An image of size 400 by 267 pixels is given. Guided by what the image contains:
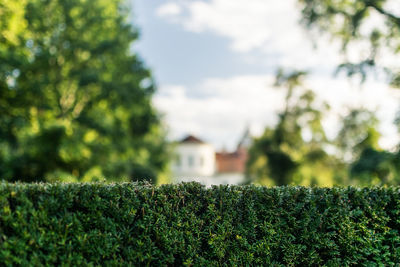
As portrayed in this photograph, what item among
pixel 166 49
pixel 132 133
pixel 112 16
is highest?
pixel 112 16

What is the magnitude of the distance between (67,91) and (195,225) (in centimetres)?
2553

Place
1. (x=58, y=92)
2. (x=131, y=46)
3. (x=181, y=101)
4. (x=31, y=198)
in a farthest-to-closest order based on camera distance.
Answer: (x=181, y=101) → (x=131, y=46) → (x=58, y=92) → (x=31, y=198)

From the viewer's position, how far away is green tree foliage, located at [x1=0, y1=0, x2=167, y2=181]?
24.5 meters

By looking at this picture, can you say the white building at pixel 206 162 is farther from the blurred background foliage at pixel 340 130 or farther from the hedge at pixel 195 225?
the hedge at pixel 195 225

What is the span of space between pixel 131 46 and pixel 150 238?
1274 inches

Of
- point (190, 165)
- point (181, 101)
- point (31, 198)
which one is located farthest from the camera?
point (190, 165)

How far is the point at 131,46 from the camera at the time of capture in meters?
36.0

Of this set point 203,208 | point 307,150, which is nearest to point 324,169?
point 307,150

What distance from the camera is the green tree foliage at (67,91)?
24469mm

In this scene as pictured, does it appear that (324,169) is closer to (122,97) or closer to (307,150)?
(307,150)

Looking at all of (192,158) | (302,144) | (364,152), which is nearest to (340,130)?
(302,144)

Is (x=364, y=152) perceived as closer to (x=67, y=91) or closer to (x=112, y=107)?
(x=112, y=107)

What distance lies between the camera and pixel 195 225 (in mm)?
6141

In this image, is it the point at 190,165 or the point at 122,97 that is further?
the point at 190,165
